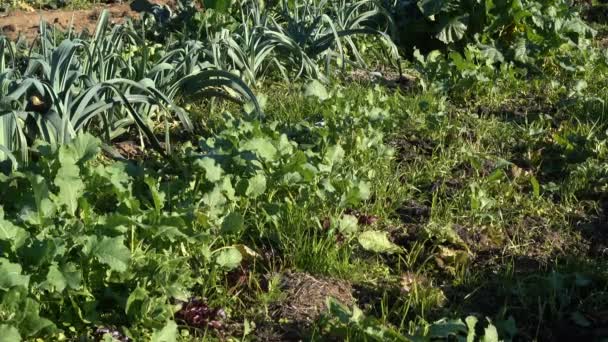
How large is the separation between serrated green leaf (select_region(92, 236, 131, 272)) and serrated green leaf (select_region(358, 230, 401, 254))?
1016 millimetres

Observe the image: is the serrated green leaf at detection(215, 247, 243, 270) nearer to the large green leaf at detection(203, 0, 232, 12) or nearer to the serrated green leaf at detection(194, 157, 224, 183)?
the serrated green leaf at detection(194, 157, 224, 183)

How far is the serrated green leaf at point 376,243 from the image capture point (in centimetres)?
326

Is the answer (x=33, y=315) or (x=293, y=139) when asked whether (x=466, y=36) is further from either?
(x=33, y=315)

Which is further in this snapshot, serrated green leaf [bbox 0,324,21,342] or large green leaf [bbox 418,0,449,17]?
large green leaf [bbox 418,0,449,17]

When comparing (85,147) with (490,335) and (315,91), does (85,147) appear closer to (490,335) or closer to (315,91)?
(315,91)

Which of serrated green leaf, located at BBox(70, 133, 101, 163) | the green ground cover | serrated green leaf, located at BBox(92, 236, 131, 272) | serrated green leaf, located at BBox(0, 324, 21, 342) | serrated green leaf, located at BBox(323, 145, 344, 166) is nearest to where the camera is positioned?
serrated green leaf, located at BBox(0, 324, 21, 342)

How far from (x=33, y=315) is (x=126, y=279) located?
35 centimetres

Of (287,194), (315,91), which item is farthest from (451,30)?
(287,194)

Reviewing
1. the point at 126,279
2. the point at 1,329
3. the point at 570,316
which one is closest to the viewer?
the point at 1,329

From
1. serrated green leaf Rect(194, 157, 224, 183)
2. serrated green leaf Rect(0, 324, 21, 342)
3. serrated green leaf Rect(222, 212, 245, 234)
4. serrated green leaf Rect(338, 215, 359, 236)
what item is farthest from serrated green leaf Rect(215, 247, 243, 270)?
serrated green leaf Rect(0, 324, 21, 342)

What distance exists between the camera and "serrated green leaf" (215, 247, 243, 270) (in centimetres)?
290

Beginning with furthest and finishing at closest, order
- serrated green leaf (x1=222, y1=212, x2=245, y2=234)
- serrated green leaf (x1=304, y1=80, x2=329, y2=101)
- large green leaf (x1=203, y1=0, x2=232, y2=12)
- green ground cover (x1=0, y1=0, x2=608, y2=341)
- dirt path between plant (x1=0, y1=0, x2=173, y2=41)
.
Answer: dirt path between plant (x1=0, y1=0, x2=173, y2=41)
large green leaf (x1=203, y1=0, x2=232, y2=12)
serrated green leaf (x1=304, y1=80, x2=329, y2=101)
serrated green leaf (x1=222, y1=212, x2=245, y2=234)
green ground cover (x1=0, y1=0, x2=608, y2=341)

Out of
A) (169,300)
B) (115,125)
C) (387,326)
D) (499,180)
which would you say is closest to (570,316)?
(387,326)

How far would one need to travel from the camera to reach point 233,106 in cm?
467
